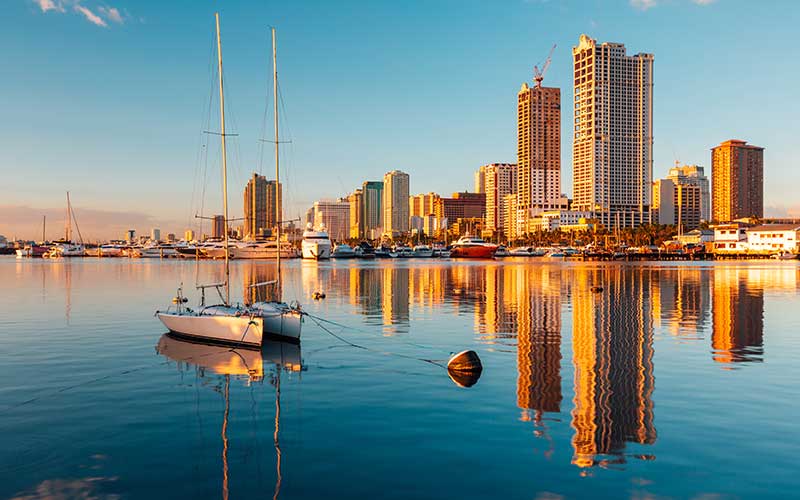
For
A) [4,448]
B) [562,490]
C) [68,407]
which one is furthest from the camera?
[68,407]

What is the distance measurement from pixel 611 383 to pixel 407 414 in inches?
359

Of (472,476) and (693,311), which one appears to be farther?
(693,311)

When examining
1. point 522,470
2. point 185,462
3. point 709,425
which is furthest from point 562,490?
point 185,462

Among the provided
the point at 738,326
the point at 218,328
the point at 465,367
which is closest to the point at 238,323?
the point at 218,328

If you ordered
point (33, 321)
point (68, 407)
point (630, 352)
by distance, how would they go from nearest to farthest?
point (68, 407)
point (630, 352)
point (33, 321)

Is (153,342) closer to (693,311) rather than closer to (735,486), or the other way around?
(735,486)

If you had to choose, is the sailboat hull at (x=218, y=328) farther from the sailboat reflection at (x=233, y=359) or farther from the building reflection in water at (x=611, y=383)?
the building reflection in water at (x=611, y=383)

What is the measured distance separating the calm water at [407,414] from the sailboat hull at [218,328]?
1.03 metres

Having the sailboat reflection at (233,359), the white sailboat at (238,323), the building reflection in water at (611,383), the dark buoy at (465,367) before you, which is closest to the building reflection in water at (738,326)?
the building reflection in water at (611,383)

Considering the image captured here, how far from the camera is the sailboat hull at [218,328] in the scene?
102 feet

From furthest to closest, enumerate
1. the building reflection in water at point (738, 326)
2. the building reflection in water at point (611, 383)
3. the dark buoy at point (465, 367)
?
the building reflection in water at point (738, 326) < the dark buoy at point (465, 367) < the building reflection in water at point (611, 383)

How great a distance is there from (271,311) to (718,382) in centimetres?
2277

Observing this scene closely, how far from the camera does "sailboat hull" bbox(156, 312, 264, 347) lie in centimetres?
3119

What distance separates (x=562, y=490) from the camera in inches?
520
